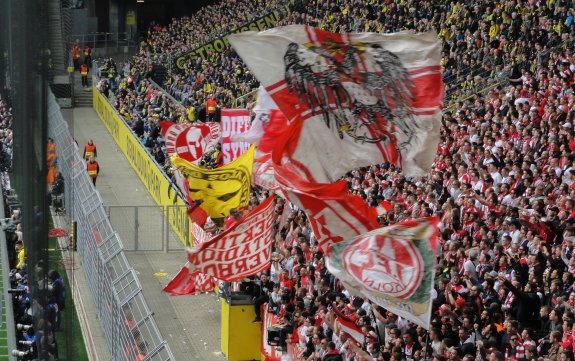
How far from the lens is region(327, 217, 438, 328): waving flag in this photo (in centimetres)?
889

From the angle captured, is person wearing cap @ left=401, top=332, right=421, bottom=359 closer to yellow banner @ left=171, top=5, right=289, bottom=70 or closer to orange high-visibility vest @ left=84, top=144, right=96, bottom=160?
orange high-visibility vest @ left=84, top=144, right=96, bottom=160

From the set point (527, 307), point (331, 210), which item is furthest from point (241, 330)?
point (331, 210)

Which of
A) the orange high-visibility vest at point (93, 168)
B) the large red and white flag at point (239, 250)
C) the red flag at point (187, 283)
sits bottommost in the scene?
the orange high-visibility vest at point (93, 168)

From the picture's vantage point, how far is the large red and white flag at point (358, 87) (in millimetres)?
10211

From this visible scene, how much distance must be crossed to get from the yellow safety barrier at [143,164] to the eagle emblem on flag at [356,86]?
13.9 metres

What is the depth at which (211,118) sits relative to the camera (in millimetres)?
35969

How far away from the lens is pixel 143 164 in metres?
32.7

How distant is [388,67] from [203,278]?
6.53 meters

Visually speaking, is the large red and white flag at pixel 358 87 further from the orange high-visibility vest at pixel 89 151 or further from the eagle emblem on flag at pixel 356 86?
the orange high-visibility vest at pixel 89 151

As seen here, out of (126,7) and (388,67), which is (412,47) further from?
(126,7)

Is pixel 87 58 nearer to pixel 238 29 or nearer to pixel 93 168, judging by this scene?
pixel 238 29

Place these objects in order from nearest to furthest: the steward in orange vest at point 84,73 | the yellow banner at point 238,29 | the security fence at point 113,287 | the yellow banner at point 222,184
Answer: the security fence at point 113,287, the yellow banner at point 222,184, the steward in orange vest at point 84,73, the yellow banner at point 238,29

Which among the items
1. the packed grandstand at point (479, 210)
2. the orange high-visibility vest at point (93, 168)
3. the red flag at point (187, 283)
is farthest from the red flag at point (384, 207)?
the orange high-visibility vest at point (93, 168)

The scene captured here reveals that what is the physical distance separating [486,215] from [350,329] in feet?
15.0
